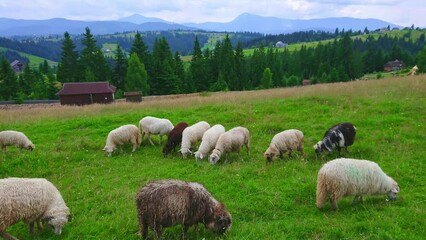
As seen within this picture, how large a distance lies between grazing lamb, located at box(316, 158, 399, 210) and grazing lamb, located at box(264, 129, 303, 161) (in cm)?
372

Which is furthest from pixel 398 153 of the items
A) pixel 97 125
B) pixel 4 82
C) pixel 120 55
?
pixel 4 82

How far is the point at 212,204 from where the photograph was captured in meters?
7.83

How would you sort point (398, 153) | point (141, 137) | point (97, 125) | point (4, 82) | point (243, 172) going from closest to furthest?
point (243, 172)
point (398, 153)
point (141, 137)
point (97, 125)
point (4, 82)

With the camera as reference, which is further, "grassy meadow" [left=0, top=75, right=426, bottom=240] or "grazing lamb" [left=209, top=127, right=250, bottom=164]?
"grazing lamb" [left=209, top=127, right=250, bottom=164]

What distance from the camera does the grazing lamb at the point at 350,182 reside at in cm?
855

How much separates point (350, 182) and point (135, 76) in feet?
180

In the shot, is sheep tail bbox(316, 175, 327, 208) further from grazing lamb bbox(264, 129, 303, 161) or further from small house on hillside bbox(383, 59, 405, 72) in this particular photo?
small house on hillside bbox(383, 59, 405, 72)

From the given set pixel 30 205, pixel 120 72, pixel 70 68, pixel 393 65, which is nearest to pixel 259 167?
pixel 30 205

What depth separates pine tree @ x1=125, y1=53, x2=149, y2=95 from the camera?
5966 centimetres

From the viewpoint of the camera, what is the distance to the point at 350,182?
28.2 ft

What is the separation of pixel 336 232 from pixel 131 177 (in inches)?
294

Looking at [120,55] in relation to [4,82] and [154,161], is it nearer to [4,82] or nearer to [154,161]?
[4,82]

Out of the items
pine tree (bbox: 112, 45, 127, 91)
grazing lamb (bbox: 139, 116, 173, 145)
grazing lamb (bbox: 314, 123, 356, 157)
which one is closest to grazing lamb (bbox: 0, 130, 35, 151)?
grazing lamb (bbox: 139, 116, 173, 145)

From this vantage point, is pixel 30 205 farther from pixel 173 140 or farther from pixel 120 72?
pixel 120 72
